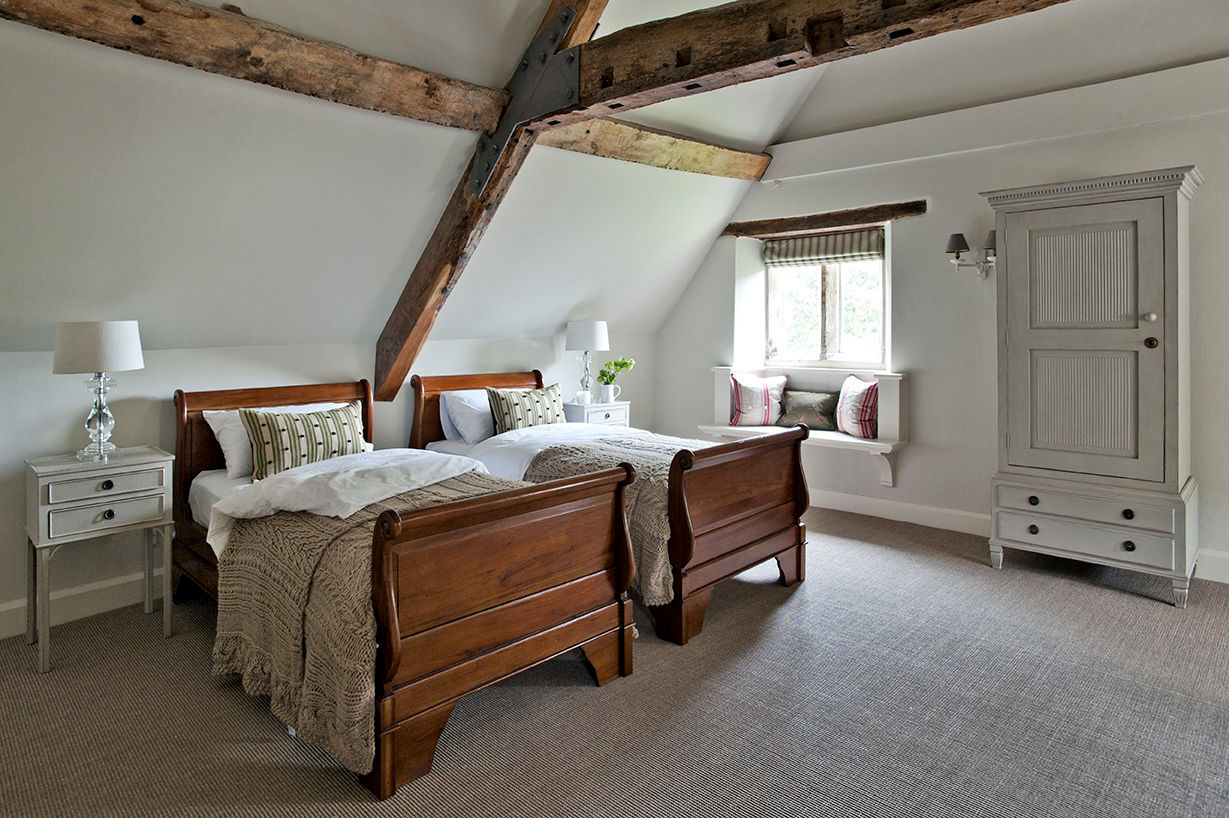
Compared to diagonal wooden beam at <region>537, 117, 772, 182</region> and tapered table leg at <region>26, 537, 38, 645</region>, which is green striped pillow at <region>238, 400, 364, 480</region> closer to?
tapered table leg at <region>26, 537, 38, 645</region>

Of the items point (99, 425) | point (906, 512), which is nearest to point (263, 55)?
point (99, 425)

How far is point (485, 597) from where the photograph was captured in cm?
242

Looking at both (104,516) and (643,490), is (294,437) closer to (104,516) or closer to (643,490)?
(104,516)

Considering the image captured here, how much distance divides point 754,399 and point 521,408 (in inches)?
71.7

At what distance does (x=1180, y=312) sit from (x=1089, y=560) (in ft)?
4.01

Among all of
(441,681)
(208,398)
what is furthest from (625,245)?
(441,681)

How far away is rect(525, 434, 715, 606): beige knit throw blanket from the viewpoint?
311 centimetres

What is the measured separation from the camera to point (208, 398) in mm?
3754

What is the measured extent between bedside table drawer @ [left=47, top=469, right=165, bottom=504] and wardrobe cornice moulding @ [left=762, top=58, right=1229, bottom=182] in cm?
427

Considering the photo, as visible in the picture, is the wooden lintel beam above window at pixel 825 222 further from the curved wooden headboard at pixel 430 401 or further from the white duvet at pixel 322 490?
the white duvet at pixel 322 490

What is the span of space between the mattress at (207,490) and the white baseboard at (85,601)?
424mm

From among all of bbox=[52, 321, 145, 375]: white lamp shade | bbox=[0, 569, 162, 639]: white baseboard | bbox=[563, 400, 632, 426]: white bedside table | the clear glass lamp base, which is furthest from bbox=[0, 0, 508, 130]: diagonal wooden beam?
bbox=[0, 569, 162, 639]: white baseboard

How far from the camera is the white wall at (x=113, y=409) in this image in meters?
3.27

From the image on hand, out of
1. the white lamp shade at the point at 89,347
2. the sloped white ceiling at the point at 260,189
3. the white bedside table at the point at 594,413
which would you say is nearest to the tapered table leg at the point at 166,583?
the white lamp shade at the point at 89,347
